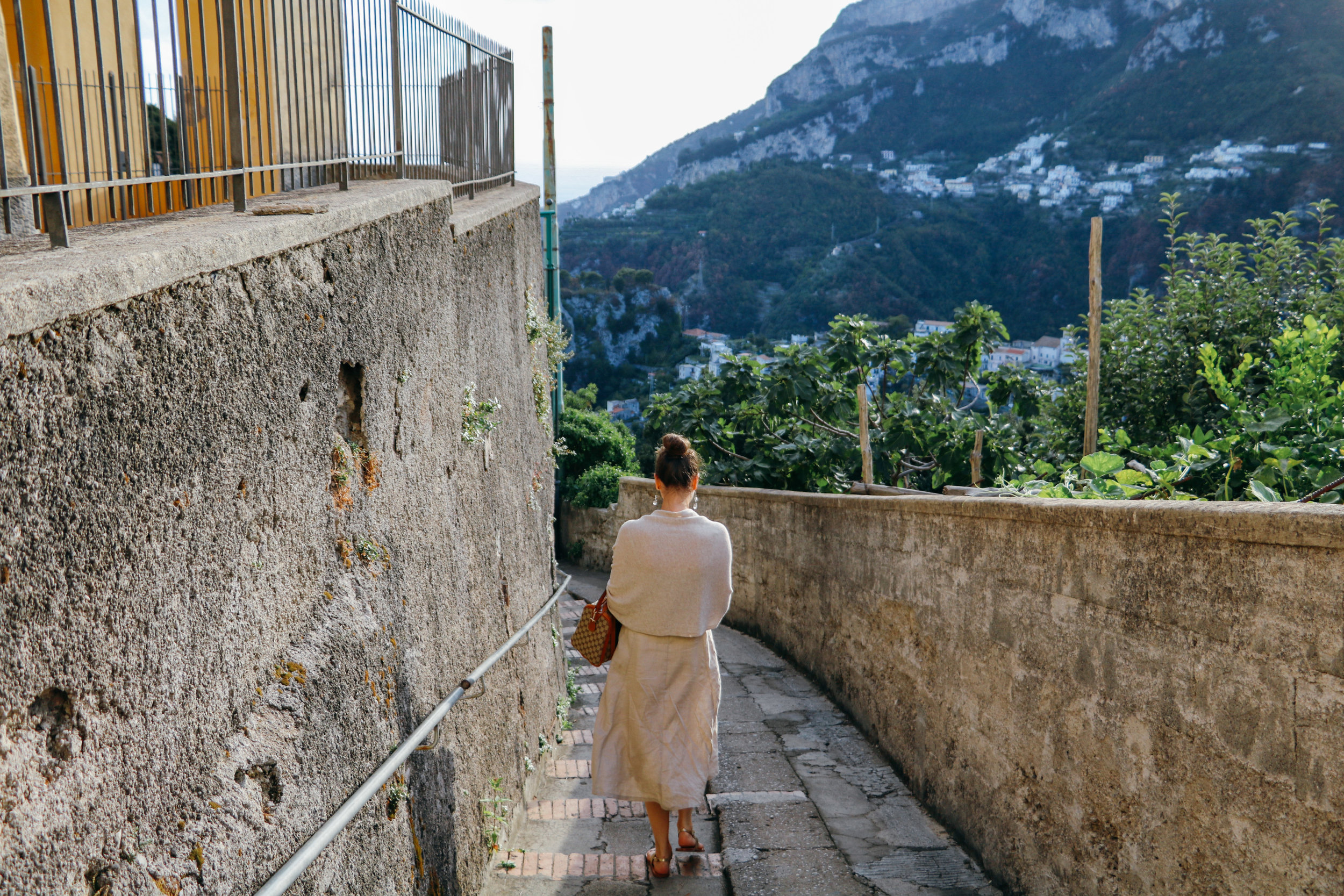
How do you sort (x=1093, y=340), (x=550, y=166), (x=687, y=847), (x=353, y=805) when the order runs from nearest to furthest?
(x=353, y=805) < (x=687, y=847) < (x=1093, y=340) < (x=550, y=166)

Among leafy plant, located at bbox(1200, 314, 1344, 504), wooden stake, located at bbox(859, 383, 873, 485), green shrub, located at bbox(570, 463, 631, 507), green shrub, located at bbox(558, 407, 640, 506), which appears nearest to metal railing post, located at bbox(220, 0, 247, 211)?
leafy plant, located at bbox(1200, 314, 1344, 504)

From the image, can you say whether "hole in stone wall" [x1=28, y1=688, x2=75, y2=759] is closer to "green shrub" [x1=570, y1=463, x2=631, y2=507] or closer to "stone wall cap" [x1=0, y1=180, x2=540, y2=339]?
"stone wall cap" [x1=0, y1=180, x2=540, y2=339]

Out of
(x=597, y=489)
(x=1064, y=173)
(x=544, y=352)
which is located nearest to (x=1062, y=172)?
(x=1064, y=173)

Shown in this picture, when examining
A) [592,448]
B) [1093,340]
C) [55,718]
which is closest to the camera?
[55,718]

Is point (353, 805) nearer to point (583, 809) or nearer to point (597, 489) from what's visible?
point (583, 809)

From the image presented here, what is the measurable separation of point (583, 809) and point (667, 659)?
112cm

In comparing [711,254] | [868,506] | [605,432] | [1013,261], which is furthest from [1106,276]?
[868,506]

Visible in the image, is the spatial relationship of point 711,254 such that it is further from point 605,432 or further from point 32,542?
point 32,542

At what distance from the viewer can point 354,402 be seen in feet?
7.40

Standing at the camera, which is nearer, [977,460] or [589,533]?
[977,460]

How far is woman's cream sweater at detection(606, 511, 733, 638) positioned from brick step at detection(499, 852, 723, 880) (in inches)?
30.4

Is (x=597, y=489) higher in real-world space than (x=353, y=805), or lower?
lower

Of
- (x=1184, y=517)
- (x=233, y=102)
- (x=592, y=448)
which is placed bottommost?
(x=592, y=448)

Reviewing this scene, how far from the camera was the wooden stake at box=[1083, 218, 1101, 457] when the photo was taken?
5988mm
